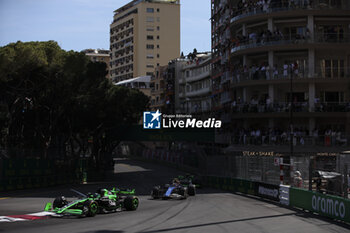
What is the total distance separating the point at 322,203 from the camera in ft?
72.2

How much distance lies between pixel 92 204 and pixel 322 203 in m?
9.09

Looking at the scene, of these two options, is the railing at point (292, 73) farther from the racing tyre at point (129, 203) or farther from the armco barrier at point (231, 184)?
the racing tyre at point (129, 203)

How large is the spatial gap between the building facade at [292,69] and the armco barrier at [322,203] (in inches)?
785

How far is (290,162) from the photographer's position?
26.3 metres

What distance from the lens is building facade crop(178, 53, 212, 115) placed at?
84.0 metres

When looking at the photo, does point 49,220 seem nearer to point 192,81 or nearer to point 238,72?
point 238,72

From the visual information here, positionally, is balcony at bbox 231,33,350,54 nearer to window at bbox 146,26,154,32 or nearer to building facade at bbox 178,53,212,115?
building facade at bbox 178,53,212,115

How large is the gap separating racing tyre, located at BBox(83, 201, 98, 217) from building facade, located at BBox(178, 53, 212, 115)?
191 ft

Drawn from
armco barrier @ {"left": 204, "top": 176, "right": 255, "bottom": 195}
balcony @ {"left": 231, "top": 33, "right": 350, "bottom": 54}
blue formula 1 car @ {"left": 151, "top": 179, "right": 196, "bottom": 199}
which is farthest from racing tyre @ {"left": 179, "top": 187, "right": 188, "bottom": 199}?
balcony @ {"left": 231, "top": 33, "right": 350, "bottom": 54}

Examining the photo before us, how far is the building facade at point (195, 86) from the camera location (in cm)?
8396

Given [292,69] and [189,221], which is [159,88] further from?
[189,221]

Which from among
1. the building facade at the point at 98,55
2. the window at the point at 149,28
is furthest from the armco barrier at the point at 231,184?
the building facade at the point at 98,55

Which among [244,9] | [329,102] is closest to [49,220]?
[329,102]

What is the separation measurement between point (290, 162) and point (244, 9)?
93.2ft
